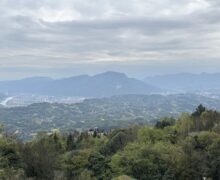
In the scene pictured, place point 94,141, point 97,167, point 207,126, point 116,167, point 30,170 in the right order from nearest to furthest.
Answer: point 30,170
point 116,167
point 97,167
point 207,126
point 94,141

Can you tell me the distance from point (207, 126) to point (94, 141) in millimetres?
29352

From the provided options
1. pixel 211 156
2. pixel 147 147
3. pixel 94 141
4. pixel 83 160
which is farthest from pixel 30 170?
pixel 94 141

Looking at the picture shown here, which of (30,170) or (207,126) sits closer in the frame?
(30,170)

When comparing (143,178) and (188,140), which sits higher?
(188,140)

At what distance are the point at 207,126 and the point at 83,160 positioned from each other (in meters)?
38.5

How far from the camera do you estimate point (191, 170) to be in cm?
6266

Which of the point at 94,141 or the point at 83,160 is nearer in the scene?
the point at 83,160

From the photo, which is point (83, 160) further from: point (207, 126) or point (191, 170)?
point (207, 126)

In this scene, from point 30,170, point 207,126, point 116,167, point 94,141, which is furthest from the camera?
point 94,141

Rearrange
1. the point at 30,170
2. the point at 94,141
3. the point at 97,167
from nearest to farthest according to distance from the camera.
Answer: the point at 30,170 < the point at 97,167 < the point at 94,141

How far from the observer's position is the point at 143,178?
62.2m

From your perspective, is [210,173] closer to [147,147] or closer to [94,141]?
[147,147]

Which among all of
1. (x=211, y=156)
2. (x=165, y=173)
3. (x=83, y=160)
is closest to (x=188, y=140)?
(x=211, y=156)

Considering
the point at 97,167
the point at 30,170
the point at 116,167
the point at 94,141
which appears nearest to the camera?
the point at 30,170
